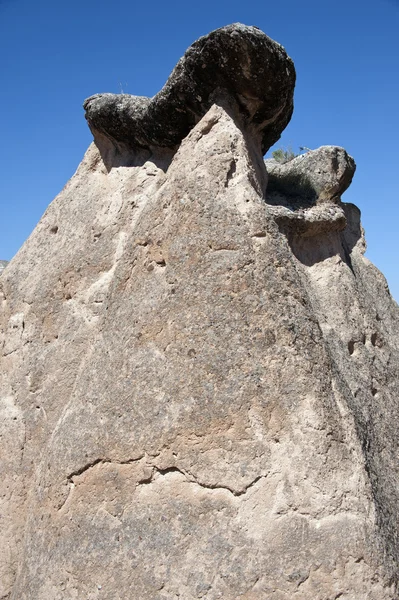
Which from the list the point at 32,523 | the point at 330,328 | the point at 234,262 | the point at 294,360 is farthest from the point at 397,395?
the point at 32,523

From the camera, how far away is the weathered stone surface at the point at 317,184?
3.87m

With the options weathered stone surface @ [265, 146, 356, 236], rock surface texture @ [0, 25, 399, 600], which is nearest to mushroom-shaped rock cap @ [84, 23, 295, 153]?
rock surface texture @ [0, 25, 399, 600]

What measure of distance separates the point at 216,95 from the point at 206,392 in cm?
185

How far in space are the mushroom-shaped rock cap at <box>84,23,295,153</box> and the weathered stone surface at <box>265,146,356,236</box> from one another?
37cm

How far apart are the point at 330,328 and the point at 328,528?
1228mm

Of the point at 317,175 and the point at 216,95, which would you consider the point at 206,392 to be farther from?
the point at 317,175

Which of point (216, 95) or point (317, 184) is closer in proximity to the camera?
point (216, 95)

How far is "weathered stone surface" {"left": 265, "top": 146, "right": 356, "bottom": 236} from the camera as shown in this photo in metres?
3.87

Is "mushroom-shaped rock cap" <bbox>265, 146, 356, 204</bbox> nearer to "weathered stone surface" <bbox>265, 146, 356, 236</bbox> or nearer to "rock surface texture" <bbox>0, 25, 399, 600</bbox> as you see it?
"weathered stone surface" <bbox>265, 146, 356, 236</bbox>

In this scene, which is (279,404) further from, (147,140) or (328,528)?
(147,140)

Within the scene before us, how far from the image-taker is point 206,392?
2.87 meters

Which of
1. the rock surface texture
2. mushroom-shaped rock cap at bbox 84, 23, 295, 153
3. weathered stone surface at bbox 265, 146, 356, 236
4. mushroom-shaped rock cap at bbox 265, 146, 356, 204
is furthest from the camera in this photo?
mushroom-shaped rock cap at bbox 265, 146, 356, 204

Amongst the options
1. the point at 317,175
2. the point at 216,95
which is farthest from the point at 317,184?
the point at 216,95

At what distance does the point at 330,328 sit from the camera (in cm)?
346
